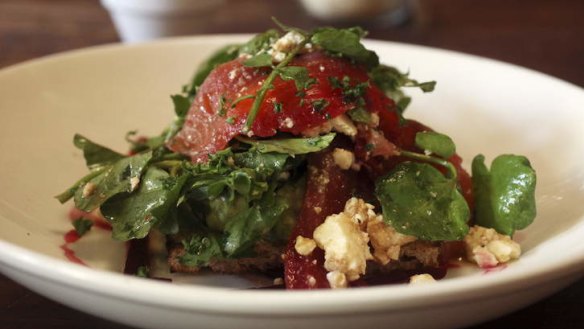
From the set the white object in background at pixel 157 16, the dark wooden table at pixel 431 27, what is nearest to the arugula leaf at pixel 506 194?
the dark wooden table at pixel 431 27

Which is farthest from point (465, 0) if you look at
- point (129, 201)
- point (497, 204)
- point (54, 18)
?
point (129, 201)

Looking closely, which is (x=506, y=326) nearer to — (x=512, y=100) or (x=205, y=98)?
(x=205, y=98)

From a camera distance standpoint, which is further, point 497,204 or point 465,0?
point 465,0

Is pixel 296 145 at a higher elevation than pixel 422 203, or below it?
higher

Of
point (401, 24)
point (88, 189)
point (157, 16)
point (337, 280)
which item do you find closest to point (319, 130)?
point (337, 280)

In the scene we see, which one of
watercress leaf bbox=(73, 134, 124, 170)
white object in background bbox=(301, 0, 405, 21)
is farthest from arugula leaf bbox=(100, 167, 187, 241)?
white object in background bbox=(301, 0, 405, 21)

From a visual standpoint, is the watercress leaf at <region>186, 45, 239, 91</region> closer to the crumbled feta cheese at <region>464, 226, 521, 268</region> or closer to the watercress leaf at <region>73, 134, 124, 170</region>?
the watercress leaf at <region>73, 134, 124, 170</region>

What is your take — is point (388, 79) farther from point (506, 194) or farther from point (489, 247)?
point (489, 247)
